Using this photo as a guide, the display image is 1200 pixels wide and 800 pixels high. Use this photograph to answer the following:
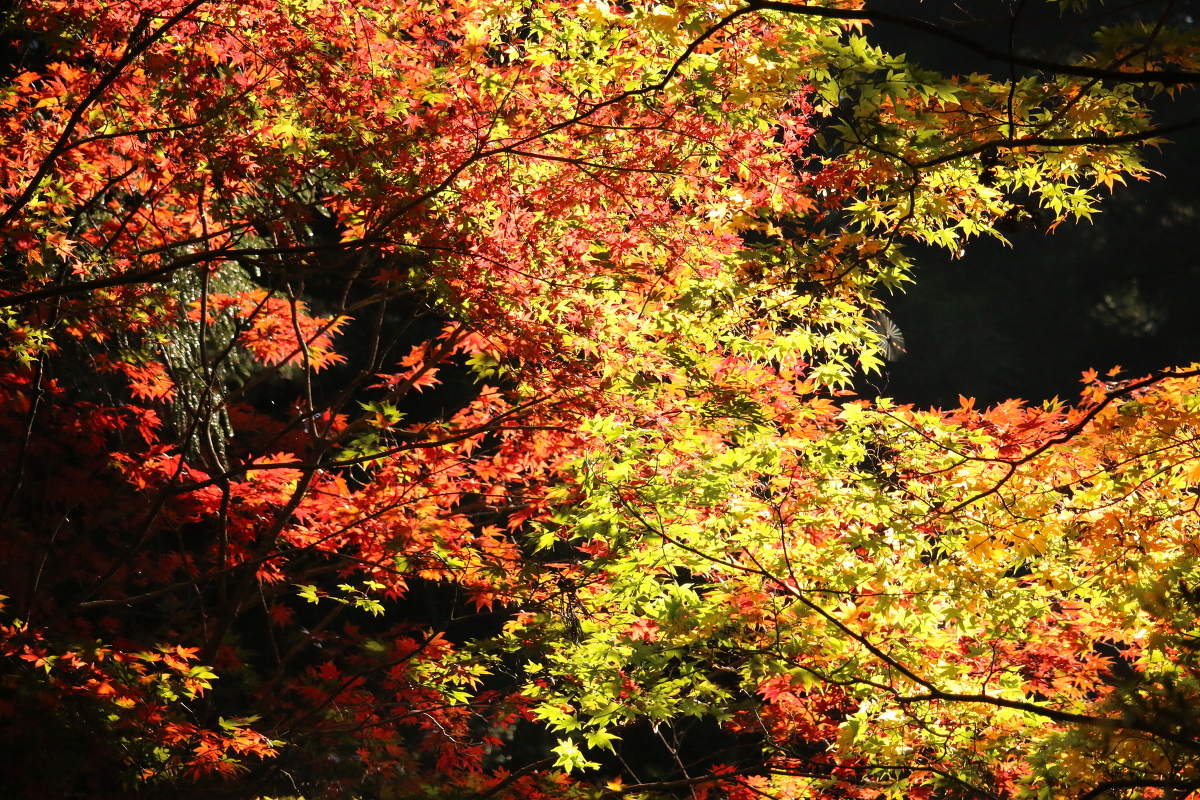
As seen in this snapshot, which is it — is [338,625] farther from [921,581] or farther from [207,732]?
[921,581]

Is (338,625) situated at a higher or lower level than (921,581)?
higher

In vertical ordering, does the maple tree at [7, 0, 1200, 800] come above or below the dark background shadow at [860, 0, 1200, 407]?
below

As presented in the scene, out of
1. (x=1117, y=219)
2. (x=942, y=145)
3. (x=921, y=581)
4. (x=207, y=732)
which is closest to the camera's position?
(x=942, y=145)

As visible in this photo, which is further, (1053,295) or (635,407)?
(1053,295)

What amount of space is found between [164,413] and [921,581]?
5577mm

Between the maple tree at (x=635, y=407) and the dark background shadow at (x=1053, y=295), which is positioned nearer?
the maple tree at (x=635, y=407)

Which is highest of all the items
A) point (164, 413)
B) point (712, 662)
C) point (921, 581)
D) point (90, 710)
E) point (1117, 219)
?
point (1117, 219)

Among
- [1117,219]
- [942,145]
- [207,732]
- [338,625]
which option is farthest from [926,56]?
[207,732]

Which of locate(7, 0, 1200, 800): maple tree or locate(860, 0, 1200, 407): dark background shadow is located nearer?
locate(7, 0, 1200, 800): maple tree

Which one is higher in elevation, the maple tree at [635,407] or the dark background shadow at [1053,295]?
the dark background shadow at [1053,295]

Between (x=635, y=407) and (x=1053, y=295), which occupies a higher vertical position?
(x=1053, y=295)

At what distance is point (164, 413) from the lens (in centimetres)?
662

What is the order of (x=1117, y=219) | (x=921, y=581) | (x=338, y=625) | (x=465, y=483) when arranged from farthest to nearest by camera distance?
1. (x=1117, y=219)
2. (x=338, y=625)
3. (x=465, y=483)
4. (x=921, y=581)

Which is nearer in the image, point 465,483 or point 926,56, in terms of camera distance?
point 465,483
